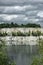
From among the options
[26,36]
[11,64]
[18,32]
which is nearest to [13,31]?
[18,32]

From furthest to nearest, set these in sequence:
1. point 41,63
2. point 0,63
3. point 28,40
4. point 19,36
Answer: point 19,36 → point 28,40 → point 0,63 → point 41,63

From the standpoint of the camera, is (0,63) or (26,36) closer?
(0,63)

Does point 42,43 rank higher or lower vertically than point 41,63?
higher

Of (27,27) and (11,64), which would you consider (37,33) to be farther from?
(11,64)

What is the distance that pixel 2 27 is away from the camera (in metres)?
144

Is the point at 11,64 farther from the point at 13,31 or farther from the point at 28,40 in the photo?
the point at 13,31

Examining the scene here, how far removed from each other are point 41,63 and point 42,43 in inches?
46.2

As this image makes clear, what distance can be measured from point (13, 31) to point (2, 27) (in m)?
6.95

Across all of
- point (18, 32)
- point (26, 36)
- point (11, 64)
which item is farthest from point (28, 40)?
point (11, 64)

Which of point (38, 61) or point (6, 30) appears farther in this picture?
point (6, 30)

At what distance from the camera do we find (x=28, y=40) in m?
122

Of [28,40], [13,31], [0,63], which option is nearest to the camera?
[0,63]

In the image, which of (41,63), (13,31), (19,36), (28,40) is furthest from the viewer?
(13,31)

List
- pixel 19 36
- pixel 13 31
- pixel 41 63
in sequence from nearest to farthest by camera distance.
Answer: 1. pixel 41 63
2. pixel 19 36
3. pixel 13 31
